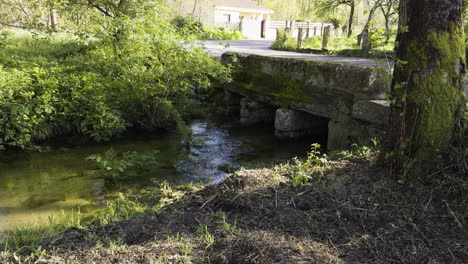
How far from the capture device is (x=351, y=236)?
291cm

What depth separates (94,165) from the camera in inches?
261

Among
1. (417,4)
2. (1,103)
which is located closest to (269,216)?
(417,4)

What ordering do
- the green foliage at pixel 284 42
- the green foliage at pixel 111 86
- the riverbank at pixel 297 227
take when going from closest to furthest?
the riverbank at pixel 297 227, the green foliage at pixel 111 86, the green foliage at pixel 284 42

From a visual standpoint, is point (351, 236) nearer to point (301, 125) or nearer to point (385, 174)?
point (385, 174)

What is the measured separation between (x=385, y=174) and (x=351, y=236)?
46.8 inches

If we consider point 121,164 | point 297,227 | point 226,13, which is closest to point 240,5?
point 226,13

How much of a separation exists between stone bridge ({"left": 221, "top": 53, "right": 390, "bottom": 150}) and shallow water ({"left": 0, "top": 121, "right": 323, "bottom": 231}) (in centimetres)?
50

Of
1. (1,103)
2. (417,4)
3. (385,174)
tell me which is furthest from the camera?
(1,103)

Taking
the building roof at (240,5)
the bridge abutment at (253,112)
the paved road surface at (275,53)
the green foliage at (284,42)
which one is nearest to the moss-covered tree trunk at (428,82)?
the paved road surface at (275,53)

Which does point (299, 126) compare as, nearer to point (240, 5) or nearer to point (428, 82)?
point (428, 82)

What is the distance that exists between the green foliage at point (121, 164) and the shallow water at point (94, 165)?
16 centimetres

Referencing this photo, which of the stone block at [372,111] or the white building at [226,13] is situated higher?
the white building at [226,13]

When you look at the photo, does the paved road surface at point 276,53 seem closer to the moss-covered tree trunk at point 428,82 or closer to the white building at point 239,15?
the moss-covered tree trunk at point 428,82

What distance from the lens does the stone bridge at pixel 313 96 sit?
6.24m
